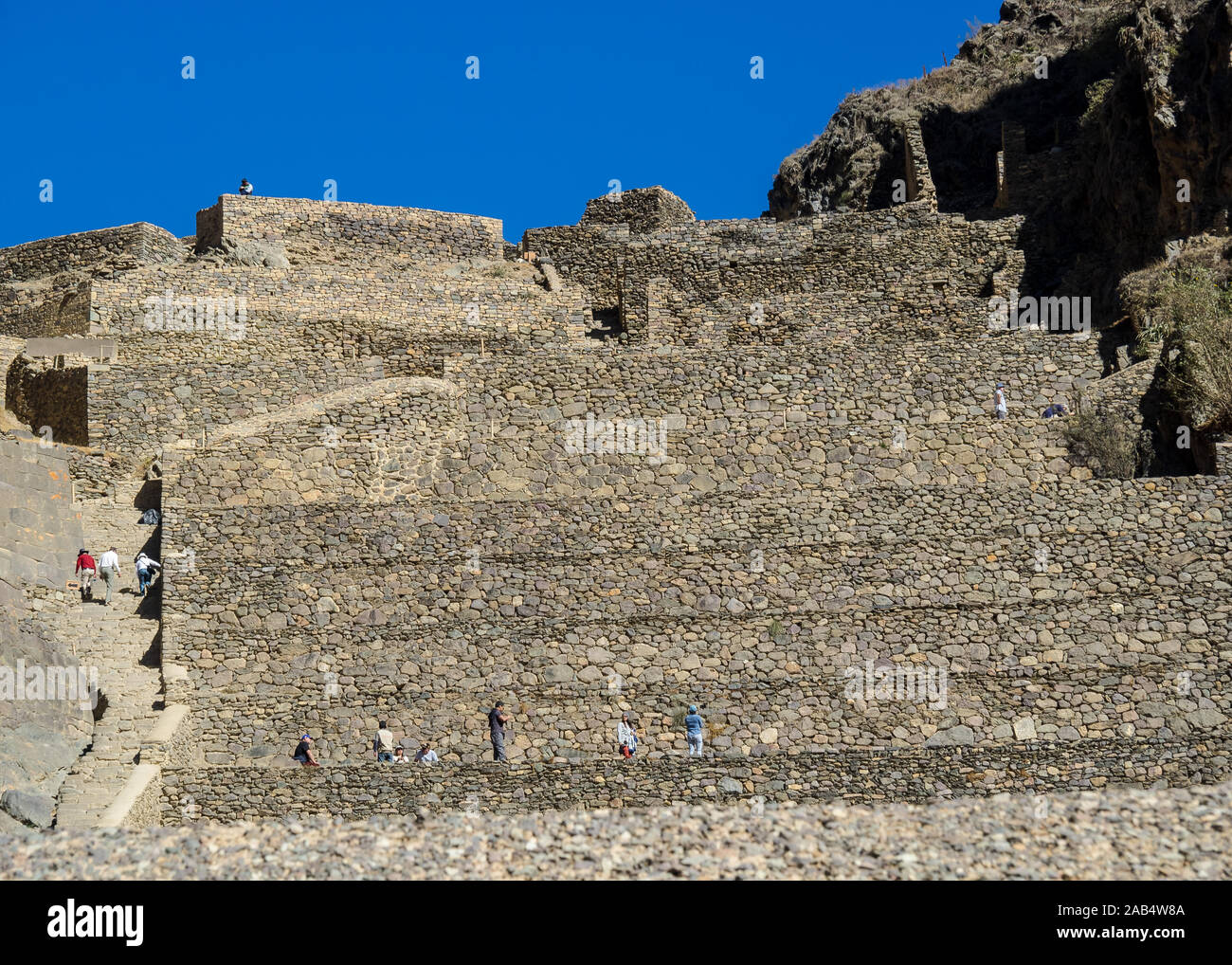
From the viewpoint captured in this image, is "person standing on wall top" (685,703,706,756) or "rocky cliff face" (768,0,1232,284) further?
"rocky cliff face" (768,0,1232,284)

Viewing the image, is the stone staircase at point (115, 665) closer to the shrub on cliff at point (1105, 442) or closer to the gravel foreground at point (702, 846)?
the gravel foreground at point (702, 846)

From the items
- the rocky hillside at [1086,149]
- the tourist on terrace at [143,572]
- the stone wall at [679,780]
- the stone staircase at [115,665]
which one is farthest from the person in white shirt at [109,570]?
the rocky hillside at [1086,149]

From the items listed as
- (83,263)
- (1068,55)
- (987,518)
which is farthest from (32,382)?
(1068,55)

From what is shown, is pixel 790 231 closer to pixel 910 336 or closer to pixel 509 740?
pixel 910 336

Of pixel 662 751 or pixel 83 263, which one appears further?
pixel 83 263

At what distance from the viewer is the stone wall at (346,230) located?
100 feet

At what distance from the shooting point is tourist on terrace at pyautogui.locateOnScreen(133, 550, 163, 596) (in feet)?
68.8

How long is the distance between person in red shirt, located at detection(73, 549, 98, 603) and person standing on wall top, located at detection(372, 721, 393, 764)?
15.0 ft

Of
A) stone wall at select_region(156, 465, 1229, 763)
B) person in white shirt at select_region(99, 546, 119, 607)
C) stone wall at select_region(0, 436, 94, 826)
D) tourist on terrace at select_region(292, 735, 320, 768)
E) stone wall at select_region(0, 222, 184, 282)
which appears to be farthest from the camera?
stone wall at select_region(0, 222, 184, 282)

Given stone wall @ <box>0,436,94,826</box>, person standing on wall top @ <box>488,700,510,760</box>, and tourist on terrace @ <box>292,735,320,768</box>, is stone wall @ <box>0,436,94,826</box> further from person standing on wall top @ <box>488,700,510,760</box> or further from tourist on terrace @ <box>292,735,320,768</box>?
person standing on wall top @ <box>488,700,510,760</box>

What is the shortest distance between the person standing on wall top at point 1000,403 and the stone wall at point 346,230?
11.7 meters

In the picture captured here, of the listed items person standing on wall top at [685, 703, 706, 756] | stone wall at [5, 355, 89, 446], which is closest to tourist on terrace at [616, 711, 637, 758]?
person standing on wall top at [685, 703, 706, 756]

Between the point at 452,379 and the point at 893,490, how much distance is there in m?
6.01

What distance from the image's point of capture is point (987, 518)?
67.7ft
